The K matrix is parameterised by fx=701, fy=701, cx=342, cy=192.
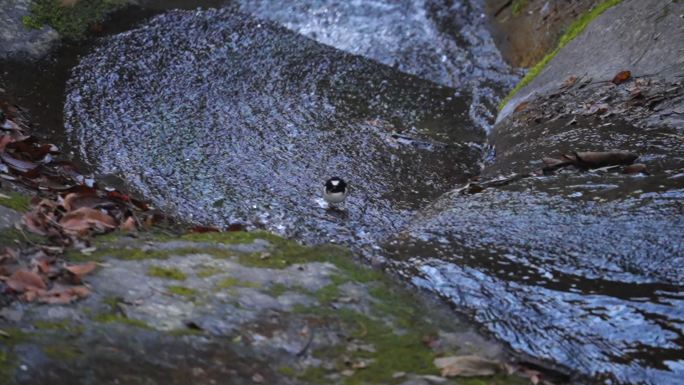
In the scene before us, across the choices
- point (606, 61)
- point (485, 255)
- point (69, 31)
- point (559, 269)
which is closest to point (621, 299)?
point (559, 269)

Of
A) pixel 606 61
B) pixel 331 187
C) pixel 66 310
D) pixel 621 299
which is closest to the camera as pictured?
pixel 66 310

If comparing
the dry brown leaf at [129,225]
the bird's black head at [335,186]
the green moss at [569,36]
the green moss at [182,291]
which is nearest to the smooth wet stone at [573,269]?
the bird's black head at [335,186]

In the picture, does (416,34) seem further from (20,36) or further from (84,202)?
(84,202)

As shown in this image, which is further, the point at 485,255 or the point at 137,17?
the point at 137,17

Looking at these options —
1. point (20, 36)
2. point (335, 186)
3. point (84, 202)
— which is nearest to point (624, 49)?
point (335, 186)

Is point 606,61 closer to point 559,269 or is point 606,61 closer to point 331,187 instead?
point 331,187

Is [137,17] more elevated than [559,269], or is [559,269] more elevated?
[137,17]

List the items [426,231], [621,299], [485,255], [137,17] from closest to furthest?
1. [621,299]
2. [485,255]
3. [426,231]
4. [137,17]
